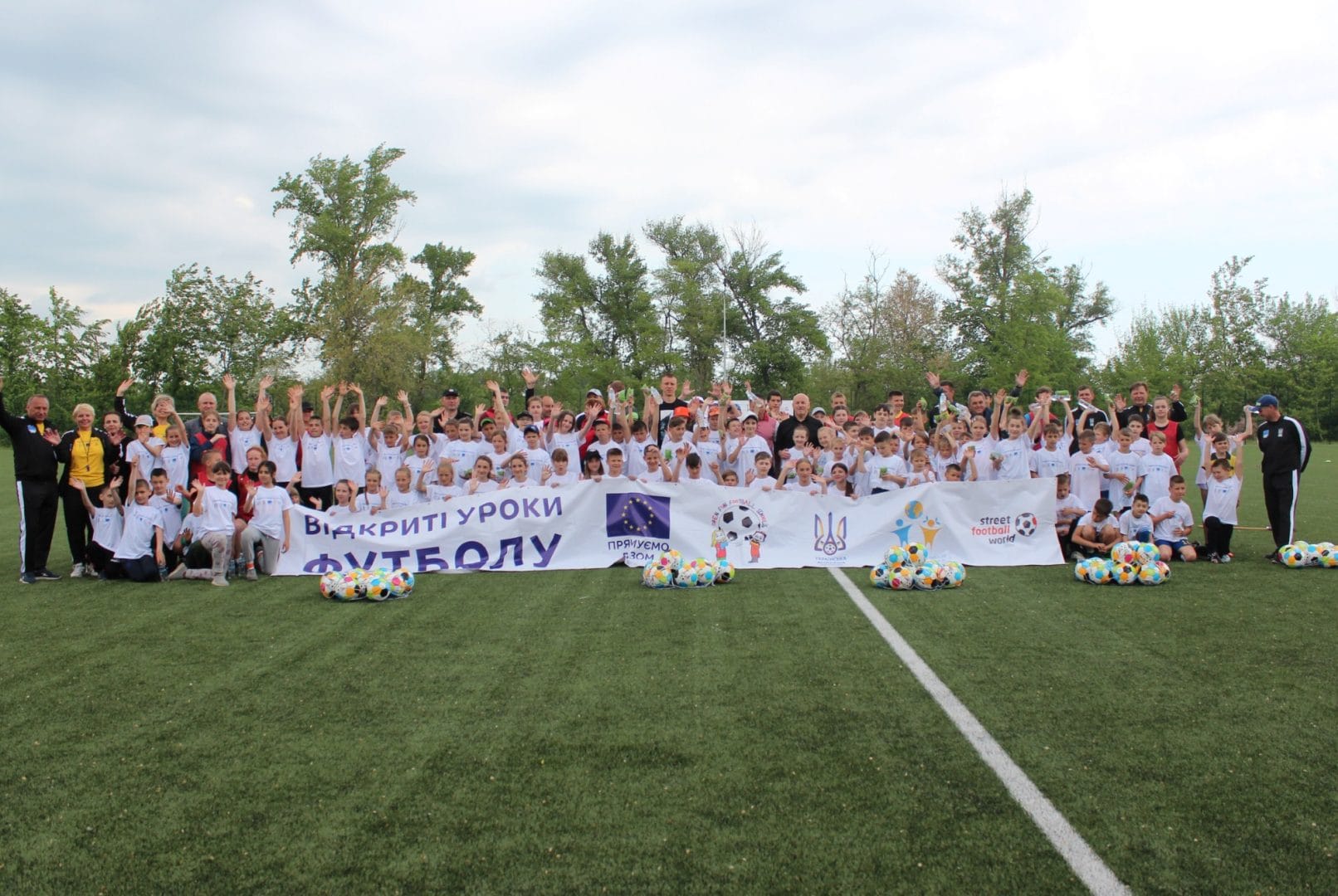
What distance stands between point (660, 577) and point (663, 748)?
4.43 m

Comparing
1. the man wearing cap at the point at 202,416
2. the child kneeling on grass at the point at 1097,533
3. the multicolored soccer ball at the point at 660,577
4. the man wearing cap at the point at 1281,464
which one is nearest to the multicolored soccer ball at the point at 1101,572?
the child kneeling on grass at the point at 1097,533

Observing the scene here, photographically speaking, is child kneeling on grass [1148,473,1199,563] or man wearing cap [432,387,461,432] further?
man wearing cap [432,387,461,432]

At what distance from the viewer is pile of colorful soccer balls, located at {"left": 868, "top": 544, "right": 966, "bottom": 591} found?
28.1 ft

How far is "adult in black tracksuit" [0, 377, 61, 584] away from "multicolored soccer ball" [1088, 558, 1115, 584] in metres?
10.6

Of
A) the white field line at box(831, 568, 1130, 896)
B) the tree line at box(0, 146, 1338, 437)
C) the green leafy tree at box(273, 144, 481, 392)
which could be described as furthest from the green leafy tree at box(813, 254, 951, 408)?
the white field line at box(831, 568, 1130, 896)

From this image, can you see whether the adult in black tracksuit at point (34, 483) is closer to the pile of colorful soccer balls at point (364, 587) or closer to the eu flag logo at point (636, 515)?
the pile of colorful soccer balls at point (364, 587)

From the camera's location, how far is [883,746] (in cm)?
443

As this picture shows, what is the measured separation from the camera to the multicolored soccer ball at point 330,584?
841 cm

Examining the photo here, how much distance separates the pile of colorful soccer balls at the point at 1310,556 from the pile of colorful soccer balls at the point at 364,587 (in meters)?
8.89

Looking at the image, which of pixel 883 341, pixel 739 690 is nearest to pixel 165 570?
pixel 739 690

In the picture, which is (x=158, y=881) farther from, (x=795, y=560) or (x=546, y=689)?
(x=795, y=560)

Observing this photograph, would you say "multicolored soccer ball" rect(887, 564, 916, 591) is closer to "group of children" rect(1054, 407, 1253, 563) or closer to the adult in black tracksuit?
"group of children" rect(1054, 407, 1253, 563)

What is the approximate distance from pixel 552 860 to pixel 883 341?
51.7m

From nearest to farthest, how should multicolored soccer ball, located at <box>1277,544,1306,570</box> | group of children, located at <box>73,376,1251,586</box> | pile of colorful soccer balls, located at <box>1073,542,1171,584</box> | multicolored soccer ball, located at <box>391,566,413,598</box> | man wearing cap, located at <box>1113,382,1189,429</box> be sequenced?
multicolored soccer ball, located at <box>391,566,413,598</box>
pile of colorful soccer balls, located at <box>1073,542,1171,584</box>
multicolored soccer ball, located at <box>1277,544,1306,570</box>
group of children, located at <box>73,376,1251,586</box>
man wearing cap, located at <box>1113,382,1189,429</box>
